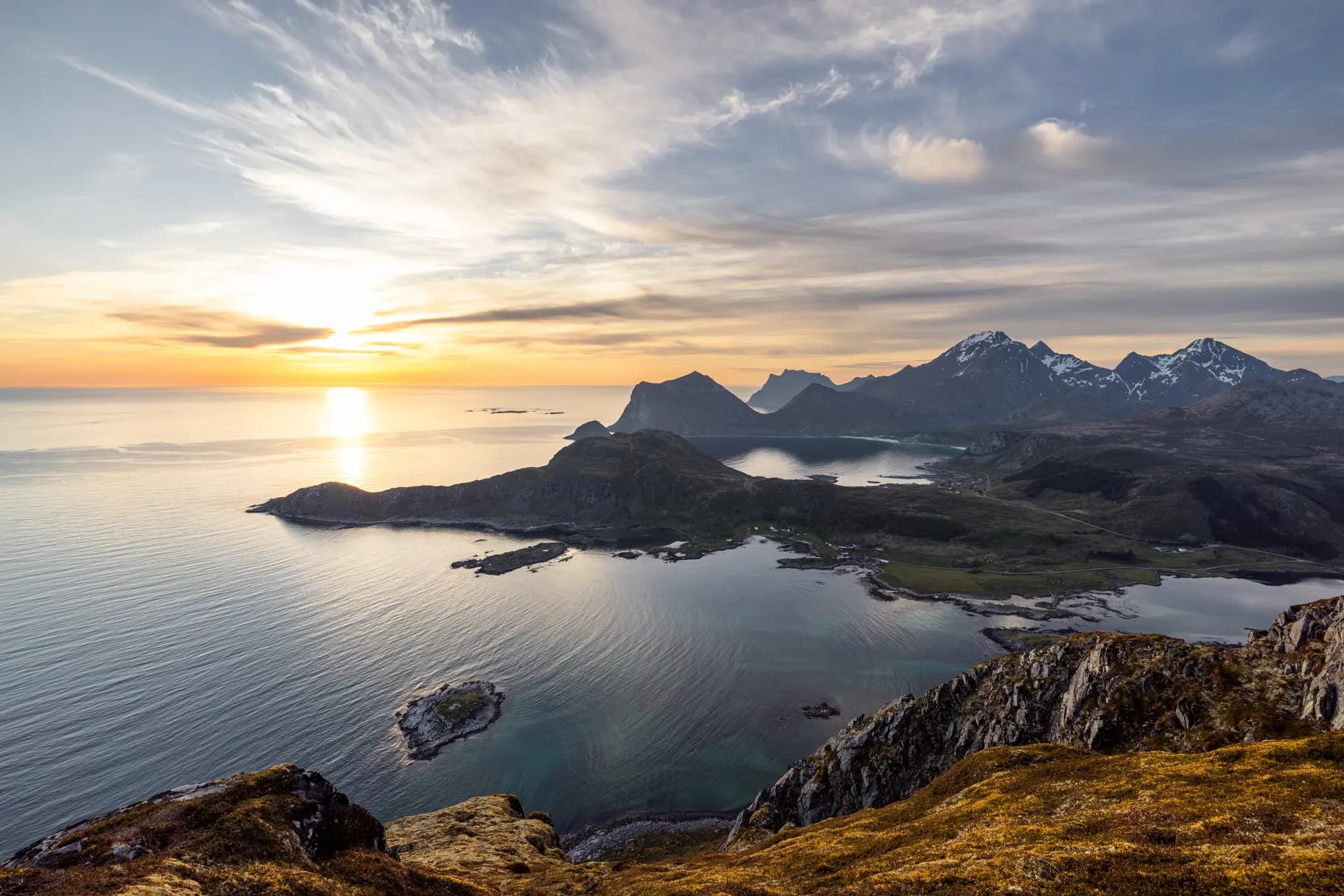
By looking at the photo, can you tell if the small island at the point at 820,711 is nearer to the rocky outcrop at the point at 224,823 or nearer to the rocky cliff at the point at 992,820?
the rocky cliff at the point at 992,820

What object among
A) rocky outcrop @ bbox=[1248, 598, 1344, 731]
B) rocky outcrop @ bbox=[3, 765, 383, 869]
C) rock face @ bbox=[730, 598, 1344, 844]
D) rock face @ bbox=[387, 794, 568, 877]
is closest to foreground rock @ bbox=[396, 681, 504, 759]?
rock face @ bbox=[387, 794, 568, 877]

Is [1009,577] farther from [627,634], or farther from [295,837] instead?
[295,837]

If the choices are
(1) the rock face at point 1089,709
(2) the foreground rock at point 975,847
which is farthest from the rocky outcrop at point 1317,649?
(2) the foreground rock at point 975,847

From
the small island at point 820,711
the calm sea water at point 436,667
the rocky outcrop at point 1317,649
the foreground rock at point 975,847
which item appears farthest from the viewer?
the small island at point 820,711

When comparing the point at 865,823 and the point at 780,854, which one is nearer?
the point at 780,854

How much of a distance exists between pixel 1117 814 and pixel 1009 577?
185441mm

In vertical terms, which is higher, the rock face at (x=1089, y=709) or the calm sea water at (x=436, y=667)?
the rock face at (x=1089, y=709)

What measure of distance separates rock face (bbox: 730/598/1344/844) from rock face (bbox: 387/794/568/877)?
2484 cm

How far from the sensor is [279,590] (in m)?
165

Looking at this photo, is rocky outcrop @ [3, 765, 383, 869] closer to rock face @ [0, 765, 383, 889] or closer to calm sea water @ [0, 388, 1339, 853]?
rock face @ [0, 765, 383, 889]

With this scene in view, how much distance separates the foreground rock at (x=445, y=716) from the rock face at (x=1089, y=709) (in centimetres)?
5706

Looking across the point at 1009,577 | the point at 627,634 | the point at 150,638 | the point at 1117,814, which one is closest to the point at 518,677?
the point at 627,634

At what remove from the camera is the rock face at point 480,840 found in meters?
54.1

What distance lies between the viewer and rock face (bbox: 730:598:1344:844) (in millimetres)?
48156
